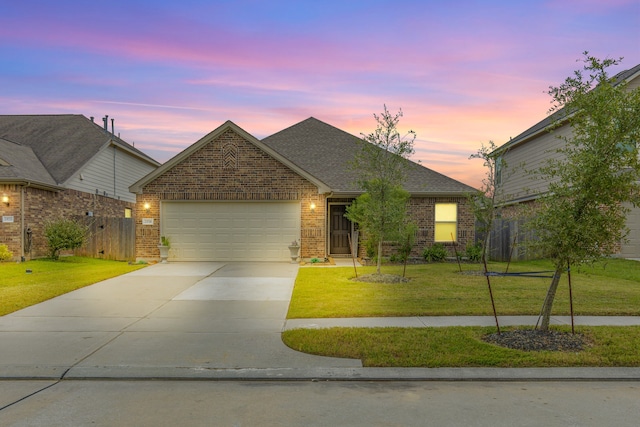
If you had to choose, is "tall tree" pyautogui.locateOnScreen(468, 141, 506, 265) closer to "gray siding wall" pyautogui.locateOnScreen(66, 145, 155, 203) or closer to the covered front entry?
the covered front entry

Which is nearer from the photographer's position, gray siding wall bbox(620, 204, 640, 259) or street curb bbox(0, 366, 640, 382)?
street curb bbox(0, 366, 640, 382)

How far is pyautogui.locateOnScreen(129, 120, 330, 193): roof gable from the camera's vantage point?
18.9 m

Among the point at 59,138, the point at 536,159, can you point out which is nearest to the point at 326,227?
the point at 536,159

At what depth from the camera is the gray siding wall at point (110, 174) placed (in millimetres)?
23094

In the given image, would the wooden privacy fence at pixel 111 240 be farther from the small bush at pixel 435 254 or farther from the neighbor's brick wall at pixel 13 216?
the small bush at pixel 435 254

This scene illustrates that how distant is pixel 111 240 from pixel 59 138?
842 centimetres

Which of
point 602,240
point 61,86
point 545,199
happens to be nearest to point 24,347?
point 545,199

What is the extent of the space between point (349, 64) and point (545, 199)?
36.3 ft

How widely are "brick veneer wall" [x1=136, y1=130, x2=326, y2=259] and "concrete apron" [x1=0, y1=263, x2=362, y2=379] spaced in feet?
22.5

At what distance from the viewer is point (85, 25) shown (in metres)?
14.3

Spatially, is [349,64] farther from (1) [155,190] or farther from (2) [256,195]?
(1) [155,190]

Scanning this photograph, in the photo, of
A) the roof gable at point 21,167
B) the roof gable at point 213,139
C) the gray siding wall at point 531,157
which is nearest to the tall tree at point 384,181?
the roof gable at point 213,139

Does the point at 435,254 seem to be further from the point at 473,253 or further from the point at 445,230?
the point at 473,253

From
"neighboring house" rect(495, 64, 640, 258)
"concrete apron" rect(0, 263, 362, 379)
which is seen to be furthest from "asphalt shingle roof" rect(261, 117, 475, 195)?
"concrete apron" rect(0, 263, 362, 379)
